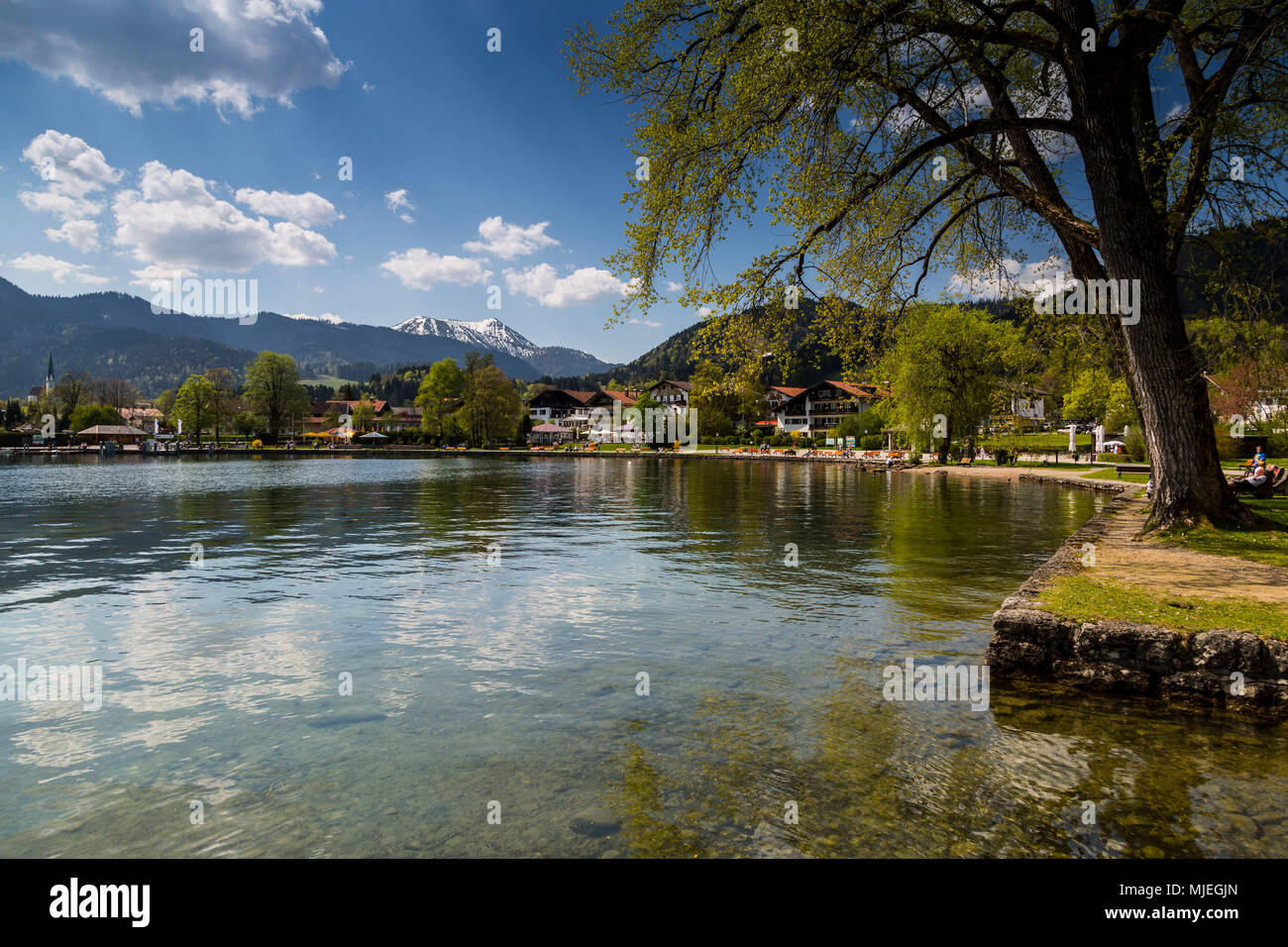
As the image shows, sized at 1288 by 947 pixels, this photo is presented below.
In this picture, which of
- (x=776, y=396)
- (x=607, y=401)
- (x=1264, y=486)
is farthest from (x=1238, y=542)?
(x=607, y=401)

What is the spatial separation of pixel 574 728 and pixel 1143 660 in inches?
257

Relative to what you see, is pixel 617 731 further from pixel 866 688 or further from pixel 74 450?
pixel 74 450

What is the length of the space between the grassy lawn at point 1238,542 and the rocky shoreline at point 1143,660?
5.17 meters

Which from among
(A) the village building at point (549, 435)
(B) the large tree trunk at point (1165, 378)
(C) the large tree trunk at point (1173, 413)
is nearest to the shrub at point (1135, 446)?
(C) the large tree trunk at point (1173, 413)

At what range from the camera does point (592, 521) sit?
28.3 m

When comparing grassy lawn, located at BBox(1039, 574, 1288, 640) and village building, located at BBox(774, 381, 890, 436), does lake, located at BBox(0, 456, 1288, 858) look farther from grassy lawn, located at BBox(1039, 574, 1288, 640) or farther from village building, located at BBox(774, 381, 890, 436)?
village building, located at BBox(774, 381, 890, 436)

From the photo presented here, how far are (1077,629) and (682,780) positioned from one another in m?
5.38

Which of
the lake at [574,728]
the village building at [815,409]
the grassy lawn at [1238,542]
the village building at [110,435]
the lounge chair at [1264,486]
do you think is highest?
the village building at [815,409]

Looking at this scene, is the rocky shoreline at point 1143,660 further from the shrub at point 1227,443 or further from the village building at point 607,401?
the village building at point 607,401

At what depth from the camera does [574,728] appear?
7262 millimetres

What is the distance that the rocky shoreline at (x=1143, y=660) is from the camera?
24.1 ft

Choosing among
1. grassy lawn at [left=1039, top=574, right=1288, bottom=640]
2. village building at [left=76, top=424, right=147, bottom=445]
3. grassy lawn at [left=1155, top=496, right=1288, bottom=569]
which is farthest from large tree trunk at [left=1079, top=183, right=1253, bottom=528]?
village building at [left=76, top=424, right=147, bottom=445]

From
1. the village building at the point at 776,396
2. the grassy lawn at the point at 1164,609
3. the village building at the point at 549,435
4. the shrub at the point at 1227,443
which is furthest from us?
the village building at the point at 776,396
